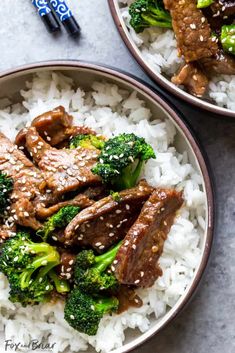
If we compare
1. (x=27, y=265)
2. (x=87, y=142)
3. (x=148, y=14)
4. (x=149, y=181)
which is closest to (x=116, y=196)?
(x=149, y=181)

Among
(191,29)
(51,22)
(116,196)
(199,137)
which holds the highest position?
(51,22)

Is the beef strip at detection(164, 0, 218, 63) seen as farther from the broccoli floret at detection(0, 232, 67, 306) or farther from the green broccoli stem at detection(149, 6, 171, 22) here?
the broccoli floret at detection(0, 232, 67, 306)

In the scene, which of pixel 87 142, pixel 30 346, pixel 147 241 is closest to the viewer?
pixel 147 241

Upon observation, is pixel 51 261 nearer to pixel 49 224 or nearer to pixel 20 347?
pixel 49 224

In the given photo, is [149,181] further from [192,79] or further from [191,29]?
[191,29]

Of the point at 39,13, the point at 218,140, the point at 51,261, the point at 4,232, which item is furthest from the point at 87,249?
the point at 39,13
